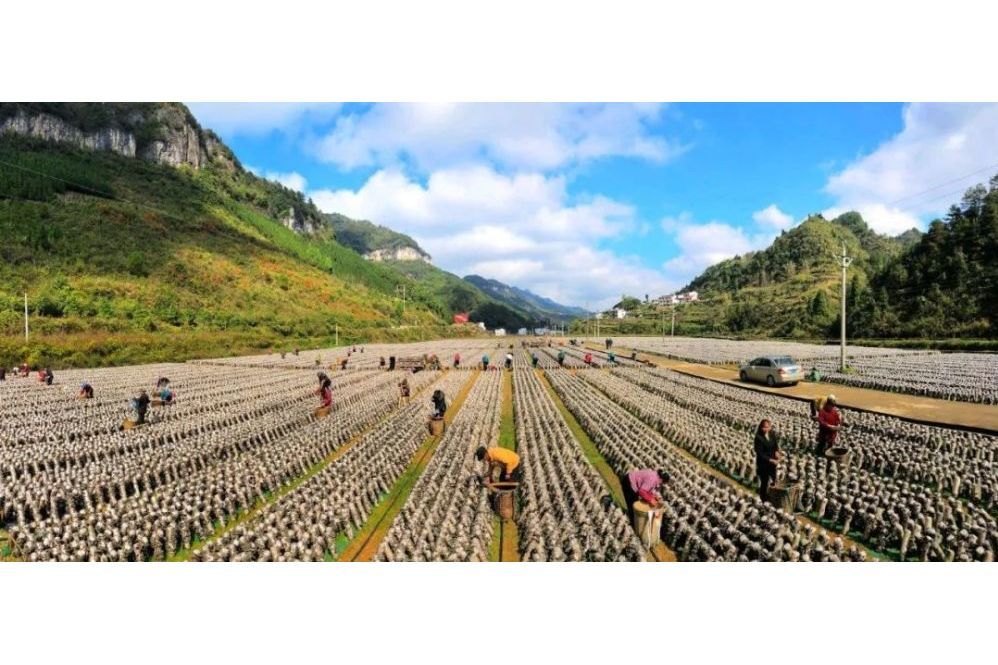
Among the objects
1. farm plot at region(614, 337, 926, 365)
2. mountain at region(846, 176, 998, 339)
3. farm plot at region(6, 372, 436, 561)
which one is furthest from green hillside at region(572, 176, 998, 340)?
farm plot at region(6, 372, 436, 561)

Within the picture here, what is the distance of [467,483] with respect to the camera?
12.2m

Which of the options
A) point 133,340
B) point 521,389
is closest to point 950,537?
point 521,389

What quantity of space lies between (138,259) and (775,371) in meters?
82.4

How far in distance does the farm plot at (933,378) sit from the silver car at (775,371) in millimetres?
3500

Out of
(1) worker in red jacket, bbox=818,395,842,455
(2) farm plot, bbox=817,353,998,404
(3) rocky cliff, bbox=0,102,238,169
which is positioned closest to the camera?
(1) worker in red jacket, bbox=818,395,842,455

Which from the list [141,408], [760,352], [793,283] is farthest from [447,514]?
[793,283]

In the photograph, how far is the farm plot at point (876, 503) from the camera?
8.04m

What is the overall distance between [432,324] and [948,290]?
104 metres

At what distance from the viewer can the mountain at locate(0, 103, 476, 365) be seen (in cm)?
5250

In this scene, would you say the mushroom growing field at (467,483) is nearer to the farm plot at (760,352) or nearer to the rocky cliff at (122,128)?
the farm plot at (760,352)

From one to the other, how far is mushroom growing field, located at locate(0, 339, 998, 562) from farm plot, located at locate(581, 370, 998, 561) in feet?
0.15

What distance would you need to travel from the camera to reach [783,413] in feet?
65.8

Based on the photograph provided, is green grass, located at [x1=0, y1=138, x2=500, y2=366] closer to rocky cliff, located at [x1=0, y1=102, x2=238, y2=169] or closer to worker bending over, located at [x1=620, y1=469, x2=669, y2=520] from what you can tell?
rocky cliff, located at [x1=0, y1=102, x2=238, y2=169]

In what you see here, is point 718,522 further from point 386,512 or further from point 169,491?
point 169,491
